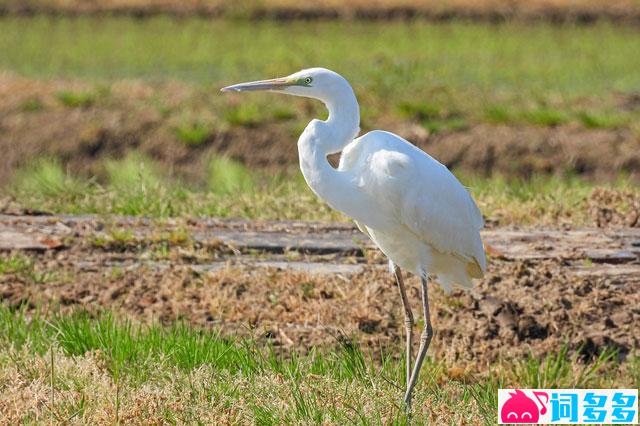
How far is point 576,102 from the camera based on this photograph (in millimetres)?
13234

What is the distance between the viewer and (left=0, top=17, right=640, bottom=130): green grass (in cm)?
1307

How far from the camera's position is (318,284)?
6602 mm

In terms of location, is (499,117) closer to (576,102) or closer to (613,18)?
(576,102)

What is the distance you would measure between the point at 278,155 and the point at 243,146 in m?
0.38

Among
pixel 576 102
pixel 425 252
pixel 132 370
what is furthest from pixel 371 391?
pixel 576 102

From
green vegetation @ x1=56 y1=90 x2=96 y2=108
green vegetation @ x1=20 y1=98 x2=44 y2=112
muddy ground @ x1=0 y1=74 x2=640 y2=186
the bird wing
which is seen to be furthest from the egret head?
green vegetation @ x1=20 y1=98 x2=44 y2=112

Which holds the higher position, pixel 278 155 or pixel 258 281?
pixel 258 281

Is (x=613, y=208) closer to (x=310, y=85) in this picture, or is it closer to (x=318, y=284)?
(x=318, y=284)

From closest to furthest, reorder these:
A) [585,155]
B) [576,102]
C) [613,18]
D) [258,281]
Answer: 1. [258,281]
2. [585,155]
3. [576,102]
4. [613,18]

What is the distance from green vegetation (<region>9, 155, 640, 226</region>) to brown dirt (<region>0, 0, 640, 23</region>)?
40.3 feet

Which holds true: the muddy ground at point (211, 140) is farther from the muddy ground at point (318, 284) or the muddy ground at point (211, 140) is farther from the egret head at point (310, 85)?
the egret head at point (310, 85)

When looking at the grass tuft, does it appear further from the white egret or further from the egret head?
the egret head

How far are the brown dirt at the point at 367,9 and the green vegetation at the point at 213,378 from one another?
15.3 metres

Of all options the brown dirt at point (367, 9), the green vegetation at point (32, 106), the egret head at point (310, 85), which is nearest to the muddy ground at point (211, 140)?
the green vegetation at point (32, 106)
